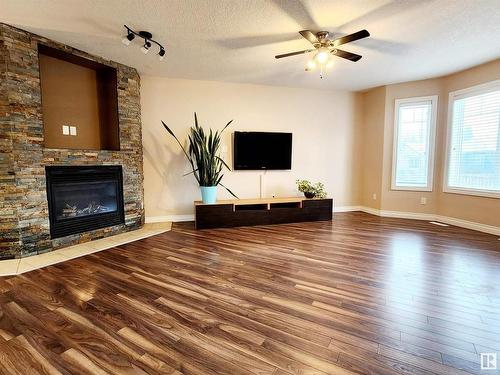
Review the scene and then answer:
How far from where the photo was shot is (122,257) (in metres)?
2.96

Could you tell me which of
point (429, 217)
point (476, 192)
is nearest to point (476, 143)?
point (476, 192)

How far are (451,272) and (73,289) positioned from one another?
3.66 m

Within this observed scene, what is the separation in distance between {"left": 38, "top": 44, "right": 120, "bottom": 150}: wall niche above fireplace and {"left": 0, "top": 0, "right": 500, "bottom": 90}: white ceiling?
0.38m

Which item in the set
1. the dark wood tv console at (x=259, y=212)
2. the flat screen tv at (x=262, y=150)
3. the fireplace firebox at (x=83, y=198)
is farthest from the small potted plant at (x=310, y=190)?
the fireplace firebox at (x=83, y=198)

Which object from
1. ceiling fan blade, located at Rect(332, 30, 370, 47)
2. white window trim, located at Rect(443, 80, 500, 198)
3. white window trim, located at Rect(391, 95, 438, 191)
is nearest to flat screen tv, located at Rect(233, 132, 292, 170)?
white window trim, located at Rect(391, 95, 438, 191)

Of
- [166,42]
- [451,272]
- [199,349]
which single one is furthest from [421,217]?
[166,42]

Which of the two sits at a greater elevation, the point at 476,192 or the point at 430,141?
the point at 430,141

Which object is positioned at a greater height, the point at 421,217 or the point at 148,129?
the point at 148,129

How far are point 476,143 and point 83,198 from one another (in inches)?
246

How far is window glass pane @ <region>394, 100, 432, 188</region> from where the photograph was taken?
15.6ft

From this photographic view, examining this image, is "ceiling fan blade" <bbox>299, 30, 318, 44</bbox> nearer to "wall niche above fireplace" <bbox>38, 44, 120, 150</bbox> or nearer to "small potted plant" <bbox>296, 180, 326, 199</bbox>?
"small potted plant" <bbox>296, 180, 326, 199</bbox>

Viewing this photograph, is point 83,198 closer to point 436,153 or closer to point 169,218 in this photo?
point 169,218

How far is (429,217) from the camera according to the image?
4801 mm

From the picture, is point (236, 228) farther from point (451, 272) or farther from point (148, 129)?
point (451, 272)
